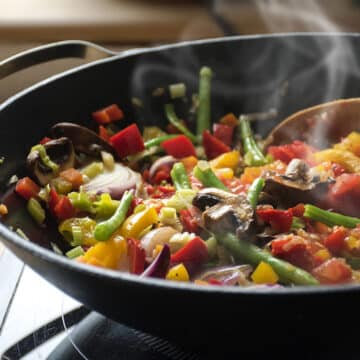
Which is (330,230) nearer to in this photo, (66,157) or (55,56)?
(66,157)

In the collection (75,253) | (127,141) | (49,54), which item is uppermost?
(49,54)

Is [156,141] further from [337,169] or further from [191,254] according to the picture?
[191,254]

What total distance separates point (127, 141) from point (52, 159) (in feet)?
0.87

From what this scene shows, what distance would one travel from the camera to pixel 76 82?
198 cm

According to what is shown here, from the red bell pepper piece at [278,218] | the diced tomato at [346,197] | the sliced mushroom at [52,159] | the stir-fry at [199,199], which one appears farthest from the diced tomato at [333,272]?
the sliced mushroom at [52,159]

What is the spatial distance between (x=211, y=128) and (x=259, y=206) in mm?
586

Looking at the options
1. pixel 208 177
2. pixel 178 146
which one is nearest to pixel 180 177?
pixel 208 177

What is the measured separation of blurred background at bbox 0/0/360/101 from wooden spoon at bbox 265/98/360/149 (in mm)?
1292

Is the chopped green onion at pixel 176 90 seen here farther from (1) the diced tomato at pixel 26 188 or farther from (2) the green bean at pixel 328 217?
(2) the green bean at pixel 328 217

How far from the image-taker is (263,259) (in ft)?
4.81

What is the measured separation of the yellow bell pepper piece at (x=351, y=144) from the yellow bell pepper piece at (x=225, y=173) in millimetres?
311

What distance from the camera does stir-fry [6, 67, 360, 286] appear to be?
1499mm

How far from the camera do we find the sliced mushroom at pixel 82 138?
1903 millimetres

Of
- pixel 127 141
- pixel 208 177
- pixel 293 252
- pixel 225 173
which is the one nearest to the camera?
pixel 293 252
